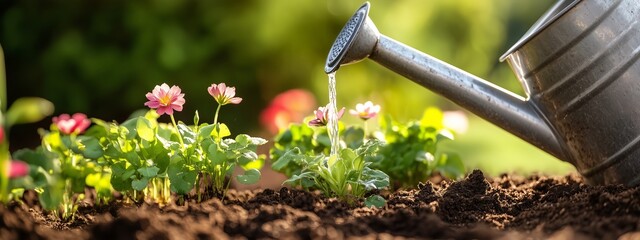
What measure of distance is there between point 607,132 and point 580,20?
30 centimetres

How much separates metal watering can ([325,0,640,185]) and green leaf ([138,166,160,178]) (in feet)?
1.72

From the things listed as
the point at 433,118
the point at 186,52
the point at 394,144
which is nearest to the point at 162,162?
the point at 394,144

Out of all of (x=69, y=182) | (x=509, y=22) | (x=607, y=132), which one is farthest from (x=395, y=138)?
(x=509, y=22)

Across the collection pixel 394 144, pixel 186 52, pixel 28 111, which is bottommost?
pixel 28 111

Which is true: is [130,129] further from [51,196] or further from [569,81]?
[569,81]

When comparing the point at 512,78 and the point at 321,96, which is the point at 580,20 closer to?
the point at 321,96

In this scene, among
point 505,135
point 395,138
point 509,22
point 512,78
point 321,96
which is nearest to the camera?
point 395,138

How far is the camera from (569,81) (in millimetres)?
2148

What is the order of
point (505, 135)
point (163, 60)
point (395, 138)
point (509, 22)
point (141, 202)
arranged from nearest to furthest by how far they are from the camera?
point (141, 202)
point (395, 138)
point (163, 60)
point (505, 135)
point (509, 22)

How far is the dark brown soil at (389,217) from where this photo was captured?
1562 mm

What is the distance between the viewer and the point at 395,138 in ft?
8.73

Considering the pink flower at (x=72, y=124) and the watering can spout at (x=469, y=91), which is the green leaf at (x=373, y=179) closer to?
the watering can spout at (x=469, y=91)

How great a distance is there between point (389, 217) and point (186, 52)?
389cm

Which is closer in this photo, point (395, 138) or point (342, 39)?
point (342, 39)
